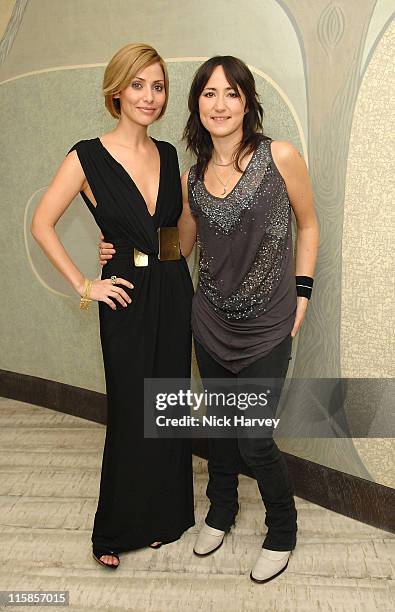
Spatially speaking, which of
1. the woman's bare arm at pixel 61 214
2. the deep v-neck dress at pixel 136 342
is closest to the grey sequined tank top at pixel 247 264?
the deep v-neck dress at pixel 136 342

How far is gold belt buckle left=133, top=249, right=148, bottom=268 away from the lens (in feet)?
7.61

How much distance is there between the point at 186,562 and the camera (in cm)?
240

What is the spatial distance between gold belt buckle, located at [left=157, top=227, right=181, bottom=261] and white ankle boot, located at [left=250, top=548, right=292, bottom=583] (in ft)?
3.39

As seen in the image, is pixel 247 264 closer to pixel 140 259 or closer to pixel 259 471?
pixel 140 259

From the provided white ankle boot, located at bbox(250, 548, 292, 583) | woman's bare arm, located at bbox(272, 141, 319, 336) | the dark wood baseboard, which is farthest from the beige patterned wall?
white ankle boot, located at bbox(250, 548, 292, 583)

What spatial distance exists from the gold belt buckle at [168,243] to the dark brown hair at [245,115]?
210mm

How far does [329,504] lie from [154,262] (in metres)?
1.19

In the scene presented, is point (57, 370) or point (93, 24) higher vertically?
point (93, 24)

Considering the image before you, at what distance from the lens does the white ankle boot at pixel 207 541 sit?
2.43 m

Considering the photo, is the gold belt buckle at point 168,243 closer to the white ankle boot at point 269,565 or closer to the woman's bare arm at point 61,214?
the woman's bare arm at point 61,214

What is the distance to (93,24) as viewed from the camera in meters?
3.31

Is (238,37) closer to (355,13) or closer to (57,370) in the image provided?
(355,13)

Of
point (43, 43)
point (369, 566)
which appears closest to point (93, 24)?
point (43, 43)

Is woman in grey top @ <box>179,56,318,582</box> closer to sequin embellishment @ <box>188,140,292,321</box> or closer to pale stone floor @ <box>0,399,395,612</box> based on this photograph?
sequin embellishment @ <box>188,140,292,321</box>
